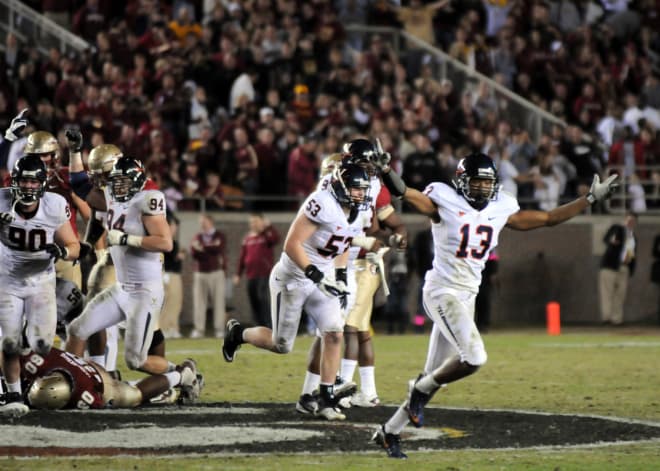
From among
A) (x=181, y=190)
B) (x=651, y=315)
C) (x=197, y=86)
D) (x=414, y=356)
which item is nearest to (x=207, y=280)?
(x=181, y=190)

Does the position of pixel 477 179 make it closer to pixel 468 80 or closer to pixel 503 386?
→ pixel 503 386

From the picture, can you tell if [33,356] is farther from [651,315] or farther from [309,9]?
[651,315]

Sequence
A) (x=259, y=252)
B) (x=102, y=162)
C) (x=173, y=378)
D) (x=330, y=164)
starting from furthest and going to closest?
(x=259, y=252) < (x=330, y=164) < (x=102, y=162) < (x=173, y=378)

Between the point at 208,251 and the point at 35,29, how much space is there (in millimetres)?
4688

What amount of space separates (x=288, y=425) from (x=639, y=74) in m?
14.8

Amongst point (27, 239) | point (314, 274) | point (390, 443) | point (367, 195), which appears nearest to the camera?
point (390, 443)

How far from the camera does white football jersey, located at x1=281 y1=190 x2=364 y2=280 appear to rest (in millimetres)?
9195

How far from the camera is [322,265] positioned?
950cm

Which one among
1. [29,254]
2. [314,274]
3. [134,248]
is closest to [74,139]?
[134,248]

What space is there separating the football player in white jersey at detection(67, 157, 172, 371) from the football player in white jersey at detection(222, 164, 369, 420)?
0.84 meters

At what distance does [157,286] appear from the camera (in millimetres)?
9648

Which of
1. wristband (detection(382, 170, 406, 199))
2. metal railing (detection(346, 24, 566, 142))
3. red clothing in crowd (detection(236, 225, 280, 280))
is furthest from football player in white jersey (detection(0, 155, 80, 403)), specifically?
metal railing (detection(346, 24, 566, 142))

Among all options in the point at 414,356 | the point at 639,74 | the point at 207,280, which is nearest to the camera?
the point at 414,356

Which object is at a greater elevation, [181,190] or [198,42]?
[198,42]
